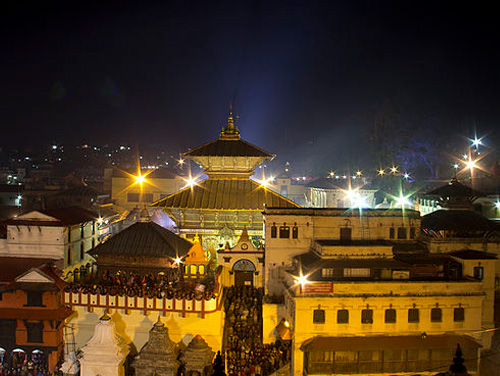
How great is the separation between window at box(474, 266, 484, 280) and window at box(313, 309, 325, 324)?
1056 centimetres

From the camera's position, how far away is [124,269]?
90.3ft

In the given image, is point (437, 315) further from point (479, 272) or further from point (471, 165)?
point (471, 165)

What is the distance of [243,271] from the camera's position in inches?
1167

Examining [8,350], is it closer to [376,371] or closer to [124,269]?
[124,269]

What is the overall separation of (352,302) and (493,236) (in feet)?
43.7

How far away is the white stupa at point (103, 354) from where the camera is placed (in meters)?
21.3

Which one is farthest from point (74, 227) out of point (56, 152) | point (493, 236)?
→ point (56, 152)

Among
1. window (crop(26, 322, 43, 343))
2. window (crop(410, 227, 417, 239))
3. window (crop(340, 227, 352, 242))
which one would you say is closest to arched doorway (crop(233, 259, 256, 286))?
window (crop(340, 227, 352, 242))

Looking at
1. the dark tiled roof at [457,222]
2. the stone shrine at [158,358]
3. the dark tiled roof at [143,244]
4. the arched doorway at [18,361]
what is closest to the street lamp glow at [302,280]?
the stone shrine at [158,358]

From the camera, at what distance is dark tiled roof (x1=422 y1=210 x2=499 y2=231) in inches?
1164

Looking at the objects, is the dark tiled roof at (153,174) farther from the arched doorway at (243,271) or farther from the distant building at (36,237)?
the arched doorway at (243,271)

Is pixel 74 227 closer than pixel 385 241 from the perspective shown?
No

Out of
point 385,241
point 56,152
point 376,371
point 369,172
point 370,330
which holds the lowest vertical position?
point 376,371

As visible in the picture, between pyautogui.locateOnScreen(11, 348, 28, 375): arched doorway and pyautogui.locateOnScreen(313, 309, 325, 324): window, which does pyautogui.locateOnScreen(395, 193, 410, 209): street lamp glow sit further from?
pyautogui.locateOnScreen(11, 348, 28, 375): arched doorway
